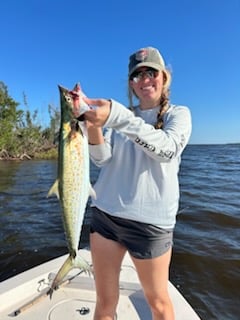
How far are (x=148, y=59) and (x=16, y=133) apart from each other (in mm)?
41313

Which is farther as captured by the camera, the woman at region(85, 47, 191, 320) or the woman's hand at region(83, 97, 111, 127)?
the woman at region(85, 47, 191, 320)

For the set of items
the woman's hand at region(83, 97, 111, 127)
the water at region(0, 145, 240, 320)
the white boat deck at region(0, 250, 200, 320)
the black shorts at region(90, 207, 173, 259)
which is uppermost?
the woman's hand at region(83, 97, 111, 127)

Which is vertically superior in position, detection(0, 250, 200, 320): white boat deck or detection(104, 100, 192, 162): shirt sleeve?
detection(104, 100, 192, 162): shirt sleeve

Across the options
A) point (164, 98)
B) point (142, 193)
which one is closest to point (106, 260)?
point (142, 193)

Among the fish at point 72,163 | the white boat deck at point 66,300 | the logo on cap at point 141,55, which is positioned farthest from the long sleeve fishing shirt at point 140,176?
the white boat deck at point 66,300

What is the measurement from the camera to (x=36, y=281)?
3707mm

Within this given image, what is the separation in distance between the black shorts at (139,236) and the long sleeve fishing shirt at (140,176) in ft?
0.15

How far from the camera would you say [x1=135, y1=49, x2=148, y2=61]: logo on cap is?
2.26 meters

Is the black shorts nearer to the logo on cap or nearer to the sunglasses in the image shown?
the sunglasses

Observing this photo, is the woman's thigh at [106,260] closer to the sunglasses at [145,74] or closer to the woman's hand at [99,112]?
the woman's hand at [99,112]

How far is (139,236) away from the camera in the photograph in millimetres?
2229

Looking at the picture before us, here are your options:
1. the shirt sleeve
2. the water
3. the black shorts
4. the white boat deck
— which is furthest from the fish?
the water

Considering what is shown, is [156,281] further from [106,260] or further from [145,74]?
[145,74]

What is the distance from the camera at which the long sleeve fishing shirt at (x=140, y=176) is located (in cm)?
216
